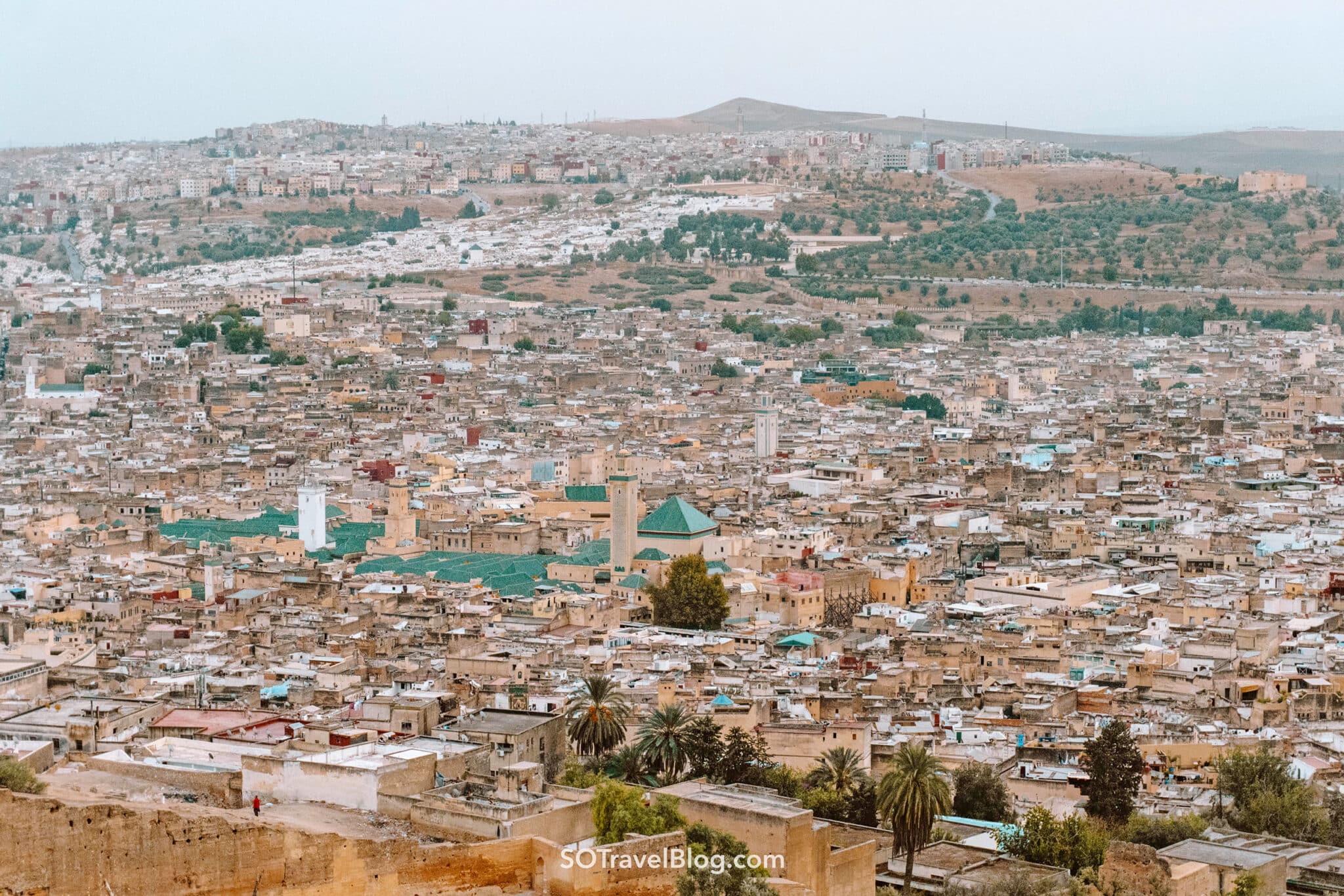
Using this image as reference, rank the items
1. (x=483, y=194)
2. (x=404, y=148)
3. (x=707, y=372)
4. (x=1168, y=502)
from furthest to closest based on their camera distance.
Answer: (x=404, y=148)
(x=483, y=194)
(x=707, y=372)
(x=1168, y=502)

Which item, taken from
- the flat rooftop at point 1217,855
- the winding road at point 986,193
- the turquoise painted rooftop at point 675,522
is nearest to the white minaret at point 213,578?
the turquoise painted rooftop at point 675,522

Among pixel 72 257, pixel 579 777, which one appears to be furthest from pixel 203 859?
pixel 72 257

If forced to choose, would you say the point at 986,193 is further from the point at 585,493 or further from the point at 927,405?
the point at 585,493

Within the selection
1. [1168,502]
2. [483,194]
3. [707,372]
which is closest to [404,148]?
[483,194]

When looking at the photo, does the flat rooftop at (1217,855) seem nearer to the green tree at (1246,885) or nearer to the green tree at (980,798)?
the green tree at (1246,885)

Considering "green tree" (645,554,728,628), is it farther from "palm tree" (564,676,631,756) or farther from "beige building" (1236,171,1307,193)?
"beige building" (1236,171,1307,193)

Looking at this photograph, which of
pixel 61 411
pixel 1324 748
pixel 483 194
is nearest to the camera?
pixel 1324 748

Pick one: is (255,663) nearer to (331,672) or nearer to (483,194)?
(331,672)
